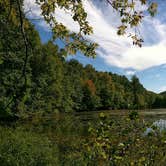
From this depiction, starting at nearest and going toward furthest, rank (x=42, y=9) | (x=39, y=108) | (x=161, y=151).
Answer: (x=42, y=9) < (x=161, y=151) < (x=39, y=108)

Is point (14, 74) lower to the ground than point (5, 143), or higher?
higher

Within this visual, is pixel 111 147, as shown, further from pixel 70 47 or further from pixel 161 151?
pixel 70 47

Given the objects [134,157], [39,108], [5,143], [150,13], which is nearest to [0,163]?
[5,143]

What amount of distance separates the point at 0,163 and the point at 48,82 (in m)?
44.0

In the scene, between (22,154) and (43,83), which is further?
(43,83)

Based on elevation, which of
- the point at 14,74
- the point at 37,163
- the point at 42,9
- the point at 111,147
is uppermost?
the point at 14,74

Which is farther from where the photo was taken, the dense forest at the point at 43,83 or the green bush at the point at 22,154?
the dense forest at the point at 43,83

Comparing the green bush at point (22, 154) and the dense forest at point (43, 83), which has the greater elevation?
the dense forest at point (43, 83)

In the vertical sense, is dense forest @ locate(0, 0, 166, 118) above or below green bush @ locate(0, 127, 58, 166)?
above

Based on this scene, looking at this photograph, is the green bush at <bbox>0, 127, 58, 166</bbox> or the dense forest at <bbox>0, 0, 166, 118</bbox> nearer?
the green bush at <bbox>0, 127, 58, 166</bbox>

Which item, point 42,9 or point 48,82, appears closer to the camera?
point 42,9

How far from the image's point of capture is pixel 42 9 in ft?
20.0

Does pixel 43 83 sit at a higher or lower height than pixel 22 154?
higher

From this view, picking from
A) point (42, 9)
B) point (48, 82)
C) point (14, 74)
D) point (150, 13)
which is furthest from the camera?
point (48, 82)
